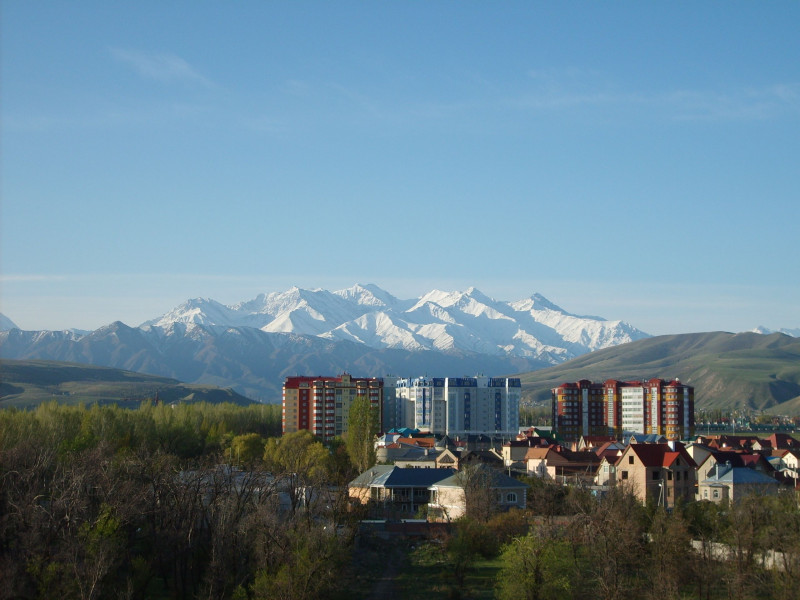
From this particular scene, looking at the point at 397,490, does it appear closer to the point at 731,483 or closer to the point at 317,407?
the point at 731,483

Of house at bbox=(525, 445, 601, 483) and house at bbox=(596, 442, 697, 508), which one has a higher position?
house at bbox=(596, 442, 697, 508)

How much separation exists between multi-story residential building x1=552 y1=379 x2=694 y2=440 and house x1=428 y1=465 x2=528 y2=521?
78.0 meters

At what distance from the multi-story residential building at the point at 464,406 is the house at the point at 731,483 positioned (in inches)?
2970

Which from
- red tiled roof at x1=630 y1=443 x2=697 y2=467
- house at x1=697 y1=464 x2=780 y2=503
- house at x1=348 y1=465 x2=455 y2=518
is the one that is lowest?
house at x1=348 y1=465 x2=455 y2=518

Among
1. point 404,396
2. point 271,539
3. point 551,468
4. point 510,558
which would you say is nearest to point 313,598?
point 271,539

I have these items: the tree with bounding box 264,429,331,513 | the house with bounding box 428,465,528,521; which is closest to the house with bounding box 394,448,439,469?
the tree with bounding box 264,429,331,513

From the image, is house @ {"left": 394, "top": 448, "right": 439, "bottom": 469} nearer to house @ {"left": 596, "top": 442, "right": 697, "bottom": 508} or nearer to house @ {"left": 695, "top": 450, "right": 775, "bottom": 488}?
house @ {"left": 596, "top": 442, "right": 697, "bottom": 508}

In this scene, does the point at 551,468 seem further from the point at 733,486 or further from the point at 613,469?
the point at 733,486

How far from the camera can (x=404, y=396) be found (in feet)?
474

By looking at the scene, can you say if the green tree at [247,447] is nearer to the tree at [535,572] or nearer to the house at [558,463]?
the house at [558,463]

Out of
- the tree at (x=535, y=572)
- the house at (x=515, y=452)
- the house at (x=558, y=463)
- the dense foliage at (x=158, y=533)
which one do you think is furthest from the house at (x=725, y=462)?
the tree at (x=535, y=572)

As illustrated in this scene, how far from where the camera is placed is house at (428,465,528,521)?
59.7 metres

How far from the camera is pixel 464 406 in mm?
140125

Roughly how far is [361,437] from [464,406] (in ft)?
162
